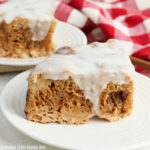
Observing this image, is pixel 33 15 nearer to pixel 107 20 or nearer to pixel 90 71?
pixel 107 20

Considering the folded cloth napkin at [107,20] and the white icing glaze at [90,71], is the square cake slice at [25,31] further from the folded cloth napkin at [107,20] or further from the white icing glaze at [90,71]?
the white icing glaze at [90,71]

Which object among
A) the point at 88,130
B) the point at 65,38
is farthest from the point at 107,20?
the point at 88,130

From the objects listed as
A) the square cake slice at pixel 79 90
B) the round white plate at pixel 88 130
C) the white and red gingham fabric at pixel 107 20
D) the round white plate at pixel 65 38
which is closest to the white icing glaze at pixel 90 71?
the square cake slice at pixel 79 90

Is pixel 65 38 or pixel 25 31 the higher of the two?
pixel 25 31

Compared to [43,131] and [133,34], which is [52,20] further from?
[43,131]

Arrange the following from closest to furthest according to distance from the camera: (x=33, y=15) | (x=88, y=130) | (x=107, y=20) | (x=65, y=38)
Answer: (x=88, y=130)
(x=33, y=15)
(x=65, y=38)
(x=107, y=20)

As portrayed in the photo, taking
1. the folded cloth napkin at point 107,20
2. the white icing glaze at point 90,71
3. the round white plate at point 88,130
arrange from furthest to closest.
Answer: the folded cloth napkin at point 107,20 < the white icing glaze at point 90,71 < the round white plate at point 88,130

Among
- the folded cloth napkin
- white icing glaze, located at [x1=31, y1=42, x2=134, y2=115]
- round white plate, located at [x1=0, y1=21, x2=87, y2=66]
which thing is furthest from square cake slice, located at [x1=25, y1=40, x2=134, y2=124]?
the folded cloth napkin

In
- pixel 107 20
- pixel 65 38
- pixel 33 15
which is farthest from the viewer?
pixel 107 20
